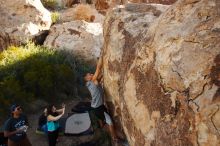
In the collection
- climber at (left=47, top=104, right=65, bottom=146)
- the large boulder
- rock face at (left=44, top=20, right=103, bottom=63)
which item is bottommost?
climber at (left=47, top=104, right=65, bottom=146)

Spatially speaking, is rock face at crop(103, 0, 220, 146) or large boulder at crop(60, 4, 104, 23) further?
large boulder at crop(60, 4, 104, 23)

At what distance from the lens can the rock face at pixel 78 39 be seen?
13641mm

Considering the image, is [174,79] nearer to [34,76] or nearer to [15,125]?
[15,125]

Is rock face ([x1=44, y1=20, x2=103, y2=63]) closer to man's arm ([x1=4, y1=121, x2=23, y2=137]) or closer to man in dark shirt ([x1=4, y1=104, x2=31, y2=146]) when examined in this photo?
man in dark shirt ([x1=4, y1=104, x2=31, y2=146])

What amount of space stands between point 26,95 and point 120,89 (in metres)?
4.50

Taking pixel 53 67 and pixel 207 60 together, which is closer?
pixel 207 60

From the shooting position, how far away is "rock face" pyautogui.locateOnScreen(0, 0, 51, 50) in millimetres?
15195

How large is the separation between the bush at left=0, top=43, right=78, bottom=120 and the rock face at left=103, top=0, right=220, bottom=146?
4372 mm

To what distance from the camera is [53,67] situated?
41.1 ft

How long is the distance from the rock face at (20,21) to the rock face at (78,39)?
84cm

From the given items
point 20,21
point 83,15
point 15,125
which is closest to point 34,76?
point 15,125

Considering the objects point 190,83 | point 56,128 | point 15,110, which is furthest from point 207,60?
point 56,128

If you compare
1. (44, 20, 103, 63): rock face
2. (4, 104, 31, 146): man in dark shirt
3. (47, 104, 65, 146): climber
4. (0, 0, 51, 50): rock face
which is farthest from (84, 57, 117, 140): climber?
(0, 0, 51, 50): rock face

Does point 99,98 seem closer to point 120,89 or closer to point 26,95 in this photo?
point 120,89
